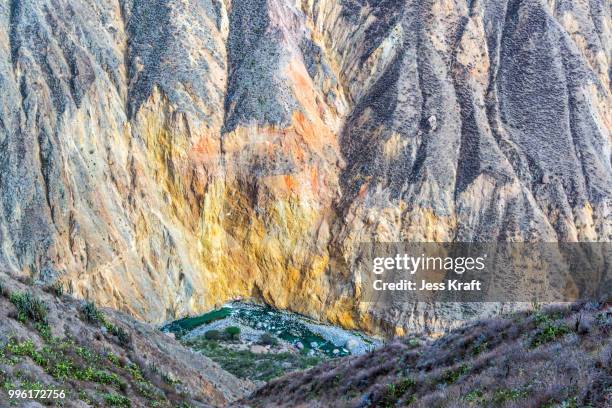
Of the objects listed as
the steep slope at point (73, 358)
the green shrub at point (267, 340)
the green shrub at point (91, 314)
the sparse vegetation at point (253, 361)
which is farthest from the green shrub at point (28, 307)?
the green shrub at point (267, 340)

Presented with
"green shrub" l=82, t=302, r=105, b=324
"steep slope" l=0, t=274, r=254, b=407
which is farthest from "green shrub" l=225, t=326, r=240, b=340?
"green shrub" l=82, t=302, r=105, b=324

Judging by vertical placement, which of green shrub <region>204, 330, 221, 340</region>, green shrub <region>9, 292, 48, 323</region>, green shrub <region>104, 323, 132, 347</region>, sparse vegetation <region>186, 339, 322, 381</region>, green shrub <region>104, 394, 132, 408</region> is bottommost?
sparse vegetation <region>186, 339, 322, 381</region>

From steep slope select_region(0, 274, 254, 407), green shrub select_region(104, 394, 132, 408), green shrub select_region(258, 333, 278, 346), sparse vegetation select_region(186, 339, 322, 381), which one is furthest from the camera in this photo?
green shrub select_region(258, 333, 278, 346)

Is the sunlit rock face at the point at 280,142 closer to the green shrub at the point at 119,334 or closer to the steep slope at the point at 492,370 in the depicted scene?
the green shrub at the point at 119,334

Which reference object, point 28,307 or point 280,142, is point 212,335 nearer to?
point 280,142

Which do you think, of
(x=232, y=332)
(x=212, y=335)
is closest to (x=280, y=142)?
(x=232, y=332)

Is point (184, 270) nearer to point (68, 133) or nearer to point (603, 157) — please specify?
point (68, 133)

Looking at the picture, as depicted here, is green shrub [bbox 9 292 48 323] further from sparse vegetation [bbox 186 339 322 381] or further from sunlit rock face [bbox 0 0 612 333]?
sunlit rock face [bbox 0 0 612 333]

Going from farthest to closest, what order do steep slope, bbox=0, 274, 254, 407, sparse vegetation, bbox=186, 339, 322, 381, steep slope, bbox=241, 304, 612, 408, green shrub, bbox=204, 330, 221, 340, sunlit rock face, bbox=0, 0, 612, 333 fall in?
sunlit rock face, bbox=0, 0, 612, 333
green shrub, bbox=204, 330, 221, 340
sparse vegetation, bbox=186, 339, 322, 381
steep slope, bbox=0, 274, 254, 407
steep slope, bbox=241, 304, 612, 408
